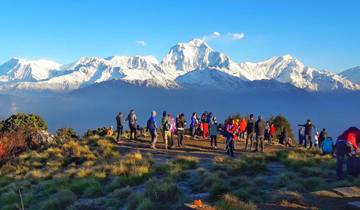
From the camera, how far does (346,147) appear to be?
665 inches

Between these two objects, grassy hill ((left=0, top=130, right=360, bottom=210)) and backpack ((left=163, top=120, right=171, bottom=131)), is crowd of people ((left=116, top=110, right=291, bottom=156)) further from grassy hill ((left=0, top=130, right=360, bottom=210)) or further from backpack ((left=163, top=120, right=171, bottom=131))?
grassy hill ((left=0, top=130, right=360, bottom=210))

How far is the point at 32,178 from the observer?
23.9 m

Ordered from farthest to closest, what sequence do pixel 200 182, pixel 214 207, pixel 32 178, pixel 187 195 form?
pixel 32 178, pixel 200 182, pixel 187 195, pixel 214 207

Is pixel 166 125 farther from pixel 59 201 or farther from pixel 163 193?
pixel 163 193

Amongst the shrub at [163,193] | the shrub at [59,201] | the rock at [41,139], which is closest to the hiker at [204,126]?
the rock at [41,139]

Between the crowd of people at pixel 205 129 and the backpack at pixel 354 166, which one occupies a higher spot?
the crowd of people at pixel 205 129

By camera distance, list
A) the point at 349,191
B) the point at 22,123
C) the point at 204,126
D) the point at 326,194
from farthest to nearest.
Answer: the point at 22,123
the point at 204,126
the point at 349,191
the point at 326,194

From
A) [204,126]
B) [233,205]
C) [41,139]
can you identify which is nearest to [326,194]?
[233,205]

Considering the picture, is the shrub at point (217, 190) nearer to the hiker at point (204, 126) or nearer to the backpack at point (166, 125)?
the backpack at point (166, 125)

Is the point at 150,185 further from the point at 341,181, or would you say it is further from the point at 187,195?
the point at 341,181

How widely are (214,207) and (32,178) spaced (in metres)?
13.2

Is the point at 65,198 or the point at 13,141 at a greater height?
the point at 13,141

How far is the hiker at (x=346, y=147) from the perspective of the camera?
55.4ft

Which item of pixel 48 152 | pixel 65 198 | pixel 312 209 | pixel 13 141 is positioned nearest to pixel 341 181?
pixel 312 209
